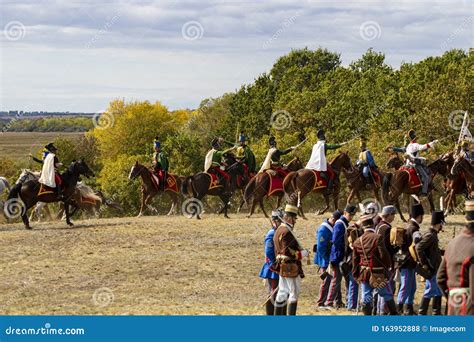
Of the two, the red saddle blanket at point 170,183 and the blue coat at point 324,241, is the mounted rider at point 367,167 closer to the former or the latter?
the red saddle blanket at point 170,183

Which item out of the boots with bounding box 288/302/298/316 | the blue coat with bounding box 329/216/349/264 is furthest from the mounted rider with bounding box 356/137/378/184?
the boots with bounding box 288/302/298/316

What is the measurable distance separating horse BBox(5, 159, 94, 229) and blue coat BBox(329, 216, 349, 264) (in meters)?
14.5

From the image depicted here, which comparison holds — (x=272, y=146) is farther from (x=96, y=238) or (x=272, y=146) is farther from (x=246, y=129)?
(x=246, y=129)

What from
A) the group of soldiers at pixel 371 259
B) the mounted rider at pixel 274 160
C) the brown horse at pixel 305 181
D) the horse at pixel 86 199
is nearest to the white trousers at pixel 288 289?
the group of soldiers at pixel 371 259

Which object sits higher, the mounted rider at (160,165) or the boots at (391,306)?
the mounted rider at (160,165)

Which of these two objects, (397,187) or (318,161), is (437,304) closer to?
(397,187)

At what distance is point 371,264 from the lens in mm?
15812

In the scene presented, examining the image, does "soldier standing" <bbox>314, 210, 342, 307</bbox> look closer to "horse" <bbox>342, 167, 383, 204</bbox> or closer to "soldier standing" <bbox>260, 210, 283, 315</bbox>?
"soldier standing" <bbox>260, 210, 283, 315</bbox>

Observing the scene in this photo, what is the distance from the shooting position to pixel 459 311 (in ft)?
39.9

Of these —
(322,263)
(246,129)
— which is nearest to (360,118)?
(246,129)

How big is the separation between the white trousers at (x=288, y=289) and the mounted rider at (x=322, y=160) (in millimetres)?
14981

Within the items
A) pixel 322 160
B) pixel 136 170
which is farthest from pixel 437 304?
pixel 136 170

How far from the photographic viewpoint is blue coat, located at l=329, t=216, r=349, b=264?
1795 cm

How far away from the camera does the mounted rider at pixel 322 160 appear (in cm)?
3081
